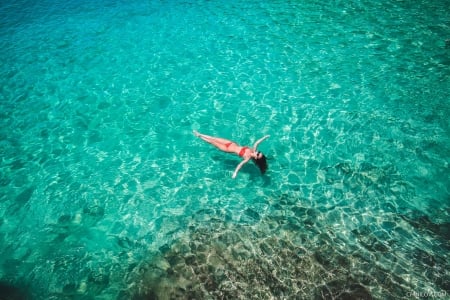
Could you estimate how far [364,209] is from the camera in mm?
8406

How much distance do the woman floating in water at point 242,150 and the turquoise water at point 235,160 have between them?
0.59 meters

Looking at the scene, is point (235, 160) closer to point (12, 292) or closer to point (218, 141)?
point (218, 141)

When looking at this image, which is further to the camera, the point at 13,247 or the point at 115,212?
the point at 115,212

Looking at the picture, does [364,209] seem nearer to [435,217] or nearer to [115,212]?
[435,217]

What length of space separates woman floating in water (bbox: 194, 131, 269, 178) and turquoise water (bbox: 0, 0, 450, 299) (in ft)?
1.93

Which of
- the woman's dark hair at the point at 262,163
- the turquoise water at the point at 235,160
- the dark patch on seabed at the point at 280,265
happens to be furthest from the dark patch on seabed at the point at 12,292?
the woman's dark hair at the point at 262,163

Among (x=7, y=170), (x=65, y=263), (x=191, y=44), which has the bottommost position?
(x=65, y=263)

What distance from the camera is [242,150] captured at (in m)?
9.33

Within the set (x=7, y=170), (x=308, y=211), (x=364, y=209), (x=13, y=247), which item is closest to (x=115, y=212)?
(x=13, y=247)

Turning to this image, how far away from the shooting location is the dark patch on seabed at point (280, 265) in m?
6.85

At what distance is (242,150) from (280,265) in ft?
12.2

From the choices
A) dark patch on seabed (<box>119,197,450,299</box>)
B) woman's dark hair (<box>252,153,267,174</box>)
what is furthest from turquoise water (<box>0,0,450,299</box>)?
woman's dark hair (<box>252,153,267,174</box>)

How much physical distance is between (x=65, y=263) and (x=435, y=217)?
424 inches

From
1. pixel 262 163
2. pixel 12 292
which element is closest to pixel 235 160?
pixel 262 163
